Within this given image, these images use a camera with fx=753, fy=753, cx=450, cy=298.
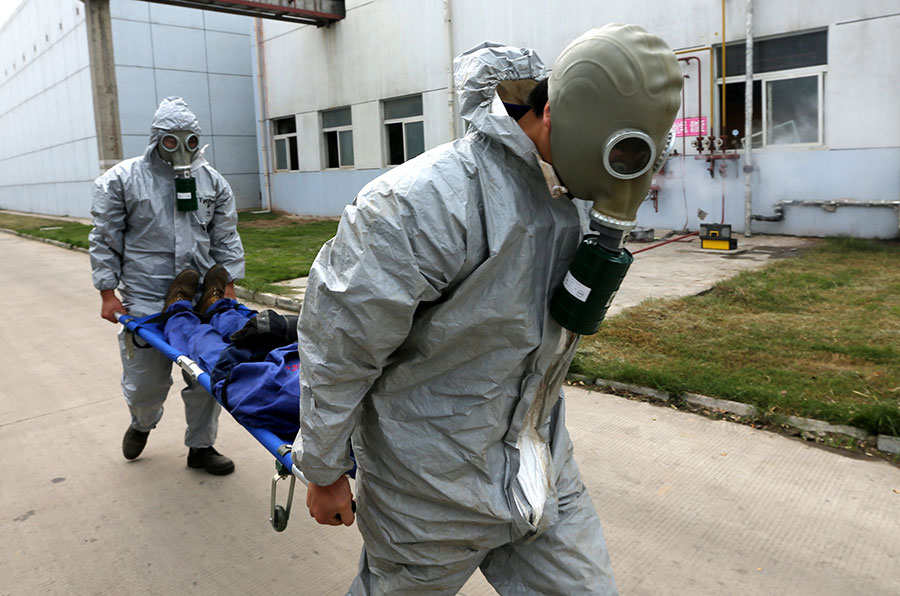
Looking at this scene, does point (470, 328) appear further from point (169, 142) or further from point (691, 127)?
point (691, 127)

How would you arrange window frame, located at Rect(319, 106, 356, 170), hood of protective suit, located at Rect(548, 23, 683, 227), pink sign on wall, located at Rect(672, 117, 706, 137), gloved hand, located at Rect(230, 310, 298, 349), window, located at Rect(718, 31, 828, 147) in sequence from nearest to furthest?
hood of protective suit, located at Rect(548, 23, 683, 227)
gloved hand, located at Rect(230, 310, 298, 349)
window, located at Rect(718, 31, 828, 147)
pink sign on wall, located at Rect(672, 117, 706, 137)
window frame, located at Rect(319, 106, 356, 170)

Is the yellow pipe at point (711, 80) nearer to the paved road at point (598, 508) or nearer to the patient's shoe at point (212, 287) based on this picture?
the paved road at point (598, 508)

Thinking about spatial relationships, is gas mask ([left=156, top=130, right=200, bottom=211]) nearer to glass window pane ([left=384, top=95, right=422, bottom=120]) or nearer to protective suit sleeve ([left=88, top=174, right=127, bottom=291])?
protective suit sleeve ([left=88, top=174, right=127, bottom=291])

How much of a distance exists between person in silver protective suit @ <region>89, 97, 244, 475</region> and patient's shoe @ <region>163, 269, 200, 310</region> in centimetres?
11

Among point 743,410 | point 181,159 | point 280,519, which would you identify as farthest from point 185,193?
point 743,410

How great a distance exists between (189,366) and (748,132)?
33.5 feet

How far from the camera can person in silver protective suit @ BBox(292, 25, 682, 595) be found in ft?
5.16

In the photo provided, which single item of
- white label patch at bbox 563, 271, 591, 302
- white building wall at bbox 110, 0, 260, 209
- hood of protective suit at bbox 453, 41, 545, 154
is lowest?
white label patch at bbox 563, 271, 591, 302

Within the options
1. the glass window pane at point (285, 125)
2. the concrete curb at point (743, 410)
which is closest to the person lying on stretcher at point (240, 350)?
the concrete curb at point (743, 410)

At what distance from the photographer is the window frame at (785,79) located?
35.6 ft

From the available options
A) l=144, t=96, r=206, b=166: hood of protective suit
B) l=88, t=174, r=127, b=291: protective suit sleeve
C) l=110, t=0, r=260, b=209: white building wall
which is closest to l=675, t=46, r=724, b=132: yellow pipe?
l=144, t=96, r=206, b=166: hood of protective suit

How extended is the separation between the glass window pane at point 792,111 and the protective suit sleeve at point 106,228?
10.3 metres

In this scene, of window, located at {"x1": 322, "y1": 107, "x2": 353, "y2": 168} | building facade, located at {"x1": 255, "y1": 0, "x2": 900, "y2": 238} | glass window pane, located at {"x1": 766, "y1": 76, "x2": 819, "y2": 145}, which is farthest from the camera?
window, located at {"x1": 322, "y1": 107, "x2": 353, "y2": 168}

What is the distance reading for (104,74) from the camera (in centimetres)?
1672
